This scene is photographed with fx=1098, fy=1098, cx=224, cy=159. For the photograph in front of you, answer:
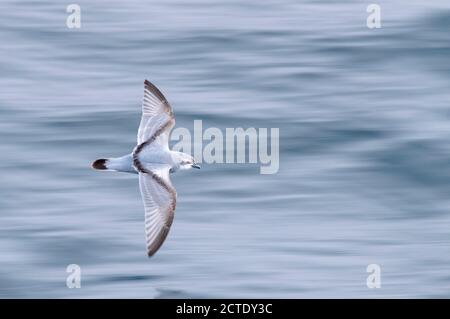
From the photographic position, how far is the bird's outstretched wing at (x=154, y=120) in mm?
10023

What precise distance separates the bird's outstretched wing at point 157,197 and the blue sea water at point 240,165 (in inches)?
14.2

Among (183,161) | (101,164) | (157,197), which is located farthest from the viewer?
(183,161)

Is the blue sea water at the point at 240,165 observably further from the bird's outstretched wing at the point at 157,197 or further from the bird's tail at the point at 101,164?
the bird's tail at the point at 101,164

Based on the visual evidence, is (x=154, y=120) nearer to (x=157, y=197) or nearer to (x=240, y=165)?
(x=157, y=197)

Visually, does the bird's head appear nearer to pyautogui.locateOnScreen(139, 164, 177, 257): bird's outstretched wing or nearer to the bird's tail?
pyautogui.locateOnScreen(139, 164, 177, 257): bird's outstretched wing

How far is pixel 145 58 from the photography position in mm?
14453

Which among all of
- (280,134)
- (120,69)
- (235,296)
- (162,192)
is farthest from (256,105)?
(235,296)

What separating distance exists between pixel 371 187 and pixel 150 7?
20.7 ft

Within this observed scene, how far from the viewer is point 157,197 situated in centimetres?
958

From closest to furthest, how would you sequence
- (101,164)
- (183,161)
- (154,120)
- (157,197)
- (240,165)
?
(157,197)
(101,164)
(183,161)
(154,120)
(240,165)

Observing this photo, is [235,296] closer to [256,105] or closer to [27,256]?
[27,256]

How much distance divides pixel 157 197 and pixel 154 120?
2.92 feet

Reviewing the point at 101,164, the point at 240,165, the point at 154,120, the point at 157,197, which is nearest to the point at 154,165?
the point at 157,197

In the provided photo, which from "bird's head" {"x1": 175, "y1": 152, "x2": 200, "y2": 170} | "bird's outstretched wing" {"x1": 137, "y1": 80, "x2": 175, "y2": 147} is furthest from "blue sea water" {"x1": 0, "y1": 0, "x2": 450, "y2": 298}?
"bird's outstretched wing" {"x1": 137, "y1": 80, "x2": 175, "y2": 147}
